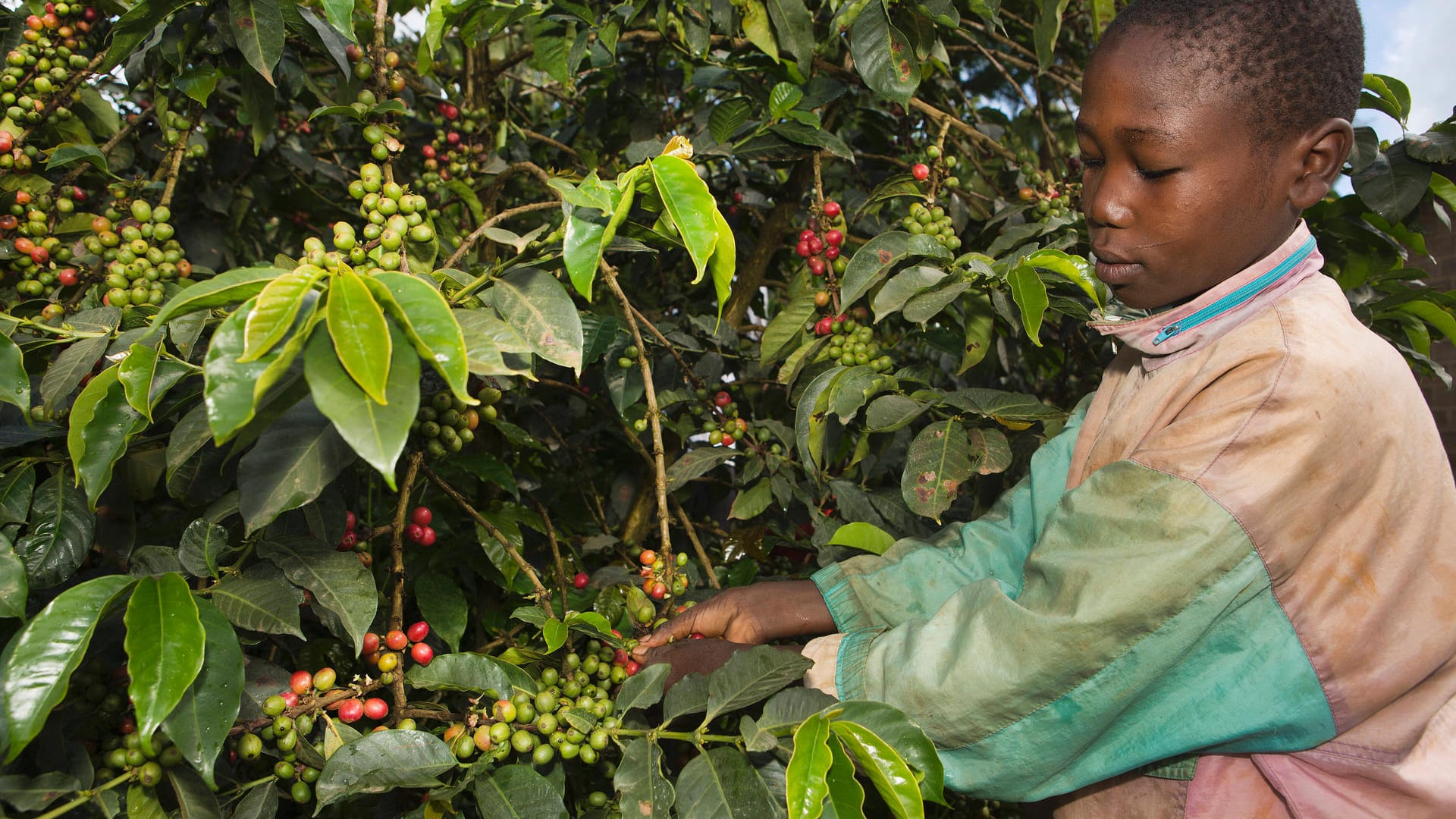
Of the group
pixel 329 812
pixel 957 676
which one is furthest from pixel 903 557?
pixel 329 812

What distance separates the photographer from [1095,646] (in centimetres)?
96

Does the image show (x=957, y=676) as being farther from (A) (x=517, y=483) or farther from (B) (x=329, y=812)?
(A) (x=517, y=483)

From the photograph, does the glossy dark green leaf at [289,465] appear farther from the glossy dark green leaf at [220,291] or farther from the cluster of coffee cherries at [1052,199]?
the cluster of coffee cherries at [1052,199]

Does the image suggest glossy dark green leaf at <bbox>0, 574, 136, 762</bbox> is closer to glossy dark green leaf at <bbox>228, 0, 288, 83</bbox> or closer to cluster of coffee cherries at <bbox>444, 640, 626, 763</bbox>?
cluster of coffee cherries at <bbox>444, 640, 626, 763</bbox>

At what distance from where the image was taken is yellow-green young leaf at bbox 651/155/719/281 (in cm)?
90

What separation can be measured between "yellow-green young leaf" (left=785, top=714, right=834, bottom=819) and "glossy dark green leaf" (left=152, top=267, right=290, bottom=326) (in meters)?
0.67

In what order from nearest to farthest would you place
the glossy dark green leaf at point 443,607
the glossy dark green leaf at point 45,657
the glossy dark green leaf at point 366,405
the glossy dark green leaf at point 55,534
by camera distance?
the glossy dark green leaf at point 366,405, the glossy dark green leaf at point 45,657, the glossy dark green leaf at point 55,534, the glossy dark green leaf at point 443,607

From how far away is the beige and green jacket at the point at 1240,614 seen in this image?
945mm

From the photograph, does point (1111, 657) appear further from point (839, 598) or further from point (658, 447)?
point (658, 447)

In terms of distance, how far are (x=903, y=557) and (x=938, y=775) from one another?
50 cm

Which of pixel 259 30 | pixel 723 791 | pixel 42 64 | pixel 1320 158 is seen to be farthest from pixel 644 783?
pixel 42 64

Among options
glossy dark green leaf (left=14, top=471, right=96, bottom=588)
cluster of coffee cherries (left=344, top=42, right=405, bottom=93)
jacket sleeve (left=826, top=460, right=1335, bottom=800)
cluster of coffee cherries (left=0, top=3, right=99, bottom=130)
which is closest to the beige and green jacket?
jacket sleeve (left=826, top=460, right=1335, bottom=800)

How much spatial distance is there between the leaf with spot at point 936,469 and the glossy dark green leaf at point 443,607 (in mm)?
800

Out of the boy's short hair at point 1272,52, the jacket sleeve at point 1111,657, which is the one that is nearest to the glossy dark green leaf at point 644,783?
the jacket sleeve at point 1111,657
